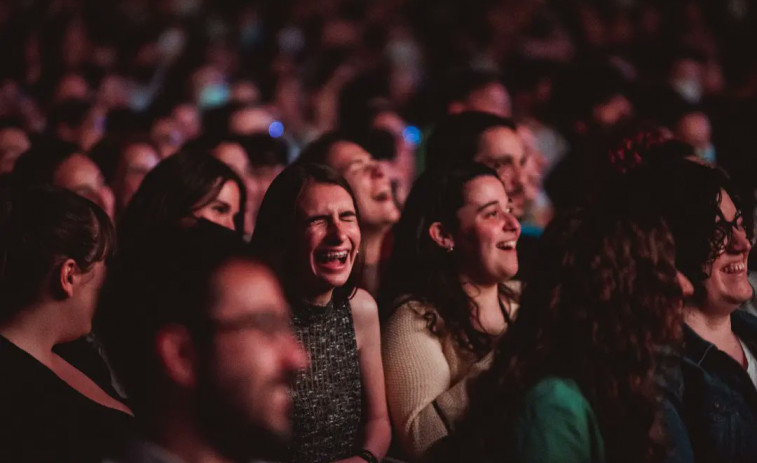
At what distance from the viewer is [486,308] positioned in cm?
315

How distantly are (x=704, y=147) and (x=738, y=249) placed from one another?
8.91 feet

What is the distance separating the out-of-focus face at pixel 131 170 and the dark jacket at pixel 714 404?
2908 millimetres

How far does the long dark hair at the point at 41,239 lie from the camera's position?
2.49m

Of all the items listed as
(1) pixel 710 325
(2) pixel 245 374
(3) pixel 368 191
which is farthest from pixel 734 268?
(2) pixel 245 374

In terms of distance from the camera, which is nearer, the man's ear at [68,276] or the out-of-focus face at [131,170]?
the man's ear at [68,276]

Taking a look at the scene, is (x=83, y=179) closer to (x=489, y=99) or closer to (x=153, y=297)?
(x=489, y=99)

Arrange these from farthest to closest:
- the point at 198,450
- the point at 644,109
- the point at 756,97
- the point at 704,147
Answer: the point at 756,97 < the point at 644,109 < the point at 704,147 < the point at 198,450

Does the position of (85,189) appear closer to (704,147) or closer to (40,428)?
(40,428)

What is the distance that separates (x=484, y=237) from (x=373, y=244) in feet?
2.92

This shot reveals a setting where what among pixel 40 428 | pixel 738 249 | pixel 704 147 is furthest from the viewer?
pixel 704 147

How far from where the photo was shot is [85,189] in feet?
13.0

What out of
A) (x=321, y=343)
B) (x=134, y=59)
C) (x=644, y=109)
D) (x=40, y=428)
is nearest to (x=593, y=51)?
(x=644, y=109)

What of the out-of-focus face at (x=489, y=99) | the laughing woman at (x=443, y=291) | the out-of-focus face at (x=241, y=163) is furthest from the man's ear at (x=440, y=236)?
the out-of-focus face at (x=489, y=99)

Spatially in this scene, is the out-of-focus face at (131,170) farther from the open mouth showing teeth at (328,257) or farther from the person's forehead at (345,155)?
the open mouth showing teeth at (328,257)
